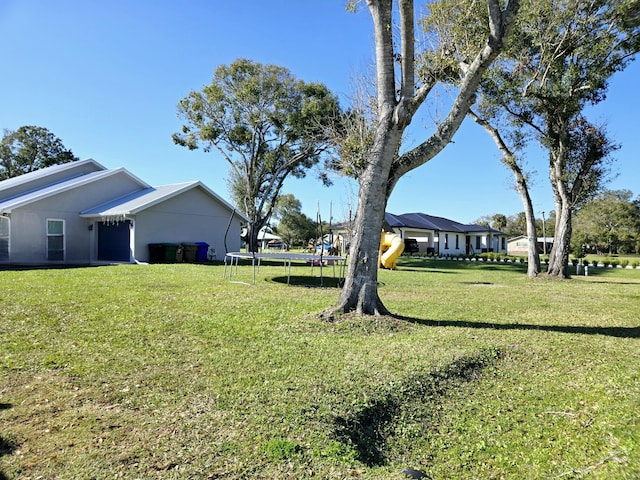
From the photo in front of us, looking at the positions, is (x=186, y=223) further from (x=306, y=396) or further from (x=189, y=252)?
(x=306, y=396)

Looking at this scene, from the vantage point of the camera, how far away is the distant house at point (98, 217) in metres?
16.6

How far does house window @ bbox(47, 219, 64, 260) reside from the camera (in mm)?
17344

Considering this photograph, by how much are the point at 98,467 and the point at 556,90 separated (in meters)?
16.0

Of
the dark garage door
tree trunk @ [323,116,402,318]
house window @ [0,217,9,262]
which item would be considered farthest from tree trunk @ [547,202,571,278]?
house window @ [0,217,9,262]

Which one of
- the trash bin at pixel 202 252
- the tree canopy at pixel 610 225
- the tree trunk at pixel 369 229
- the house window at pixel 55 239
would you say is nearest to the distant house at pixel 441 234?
the tree canopy at pixel 610 225

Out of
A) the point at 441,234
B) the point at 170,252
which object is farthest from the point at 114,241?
the point at 441,234

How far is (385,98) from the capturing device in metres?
6.00

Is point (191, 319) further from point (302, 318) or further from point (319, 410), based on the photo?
point (319, 410)

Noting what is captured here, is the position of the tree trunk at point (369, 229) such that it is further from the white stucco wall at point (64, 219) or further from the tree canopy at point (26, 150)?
the tree canopy at point (26, 150)

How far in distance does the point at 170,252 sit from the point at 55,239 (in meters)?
5.01

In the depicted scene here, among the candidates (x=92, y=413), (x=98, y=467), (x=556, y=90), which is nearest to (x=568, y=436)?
(x=98, y=467)

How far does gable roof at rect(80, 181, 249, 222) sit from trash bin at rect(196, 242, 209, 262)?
2.50 metres

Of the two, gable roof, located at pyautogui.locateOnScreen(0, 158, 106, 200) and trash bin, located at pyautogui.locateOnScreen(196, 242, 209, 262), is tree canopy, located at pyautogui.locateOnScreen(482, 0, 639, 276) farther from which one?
gable roof, located at pyautogui.locateOnScreen(0, 158, 106, 200)

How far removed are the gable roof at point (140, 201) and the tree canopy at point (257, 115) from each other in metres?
3.88
